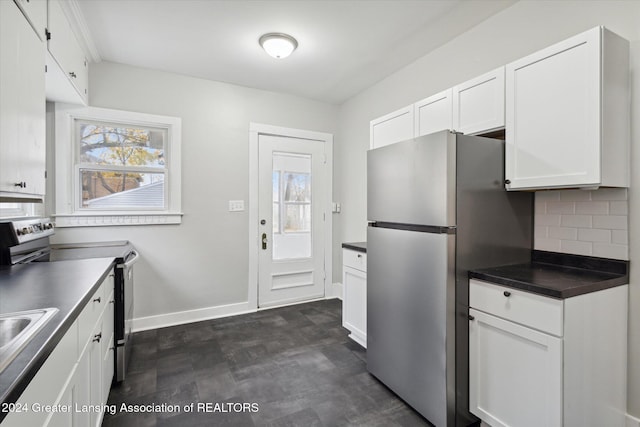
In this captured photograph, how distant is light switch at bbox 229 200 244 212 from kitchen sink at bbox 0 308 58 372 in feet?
8.26

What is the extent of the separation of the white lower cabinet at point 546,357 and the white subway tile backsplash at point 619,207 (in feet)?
1.30

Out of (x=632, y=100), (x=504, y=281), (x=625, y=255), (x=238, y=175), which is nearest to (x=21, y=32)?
(x=238, y=175)

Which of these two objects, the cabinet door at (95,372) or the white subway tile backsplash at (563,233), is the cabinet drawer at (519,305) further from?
the cabinet door at (95,372)

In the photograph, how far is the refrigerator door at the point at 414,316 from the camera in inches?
65.9

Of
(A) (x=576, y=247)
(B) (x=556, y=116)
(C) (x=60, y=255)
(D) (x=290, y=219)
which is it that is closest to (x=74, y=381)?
(C) (x=60, y=255)

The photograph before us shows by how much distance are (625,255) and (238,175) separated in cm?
326

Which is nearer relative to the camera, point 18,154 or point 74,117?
point 18,154

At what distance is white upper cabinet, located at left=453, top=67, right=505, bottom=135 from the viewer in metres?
1.84

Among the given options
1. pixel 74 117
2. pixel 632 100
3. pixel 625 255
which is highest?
pixel 74 117

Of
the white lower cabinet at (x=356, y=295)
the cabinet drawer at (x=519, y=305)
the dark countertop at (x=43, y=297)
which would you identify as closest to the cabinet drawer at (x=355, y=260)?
the white lower cabinet at (x=356, y=295)

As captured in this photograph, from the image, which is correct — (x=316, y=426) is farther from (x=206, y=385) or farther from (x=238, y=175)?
(x=238, y=175)

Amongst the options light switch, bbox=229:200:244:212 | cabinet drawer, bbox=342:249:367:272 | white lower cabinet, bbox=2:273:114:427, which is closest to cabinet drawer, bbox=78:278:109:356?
white lower cabinet, bbox=2:273:114:427

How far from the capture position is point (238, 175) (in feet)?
11.8

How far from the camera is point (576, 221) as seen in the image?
71.0 inches
